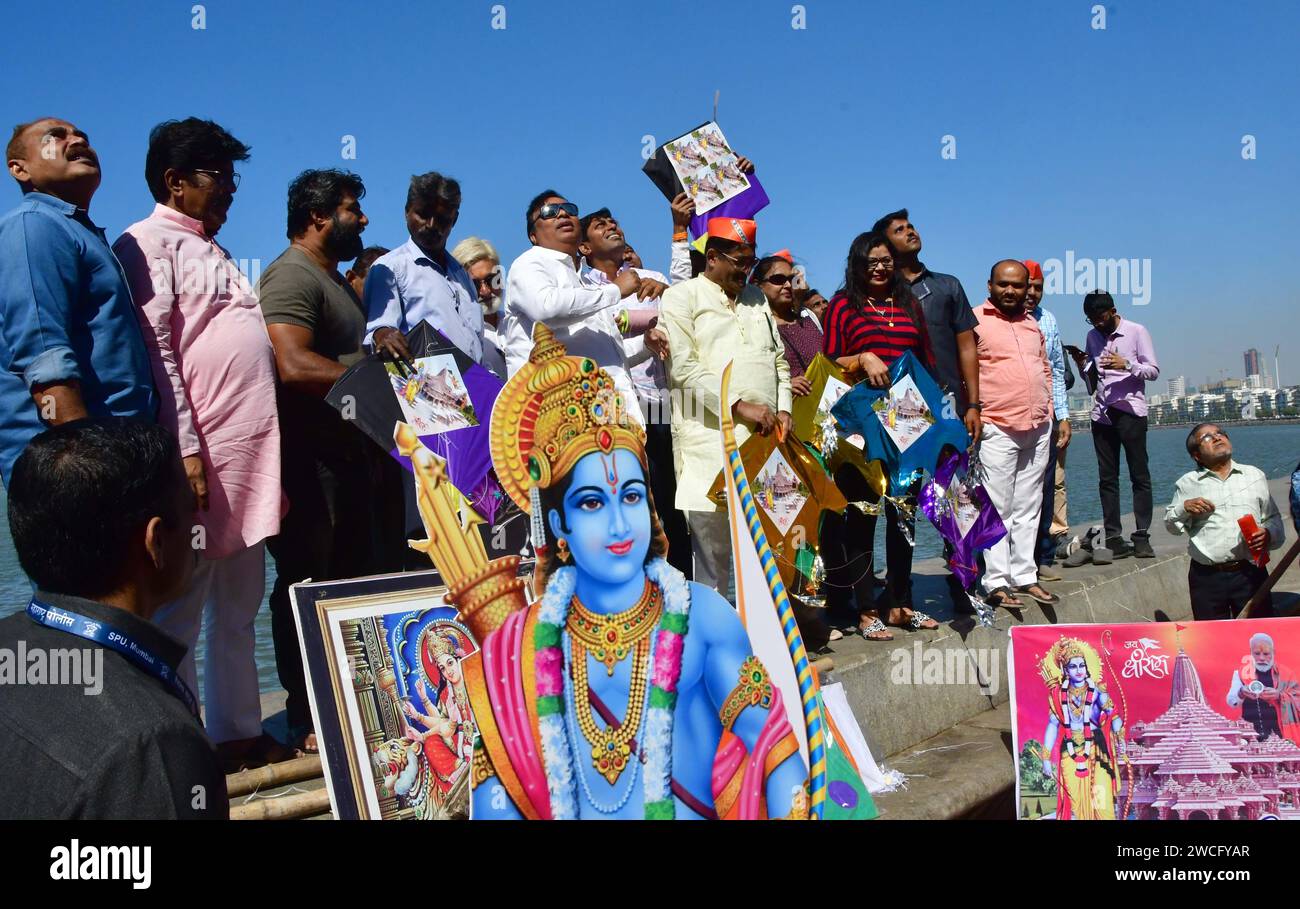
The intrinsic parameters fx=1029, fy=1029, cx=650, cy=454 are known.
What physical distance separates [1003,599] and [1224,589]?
1299 millimetres

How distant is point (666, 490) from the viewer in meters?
5.35

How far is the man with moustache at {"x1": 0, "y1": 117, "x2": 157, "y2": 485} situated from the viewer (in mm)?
3080

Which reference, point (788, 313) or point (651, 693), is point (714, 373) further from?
point (651, 693)

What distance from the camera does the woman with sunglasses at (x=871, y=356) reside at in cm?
538

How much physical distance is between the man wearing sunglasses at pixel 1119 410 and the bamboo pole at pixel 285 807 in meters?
6.42

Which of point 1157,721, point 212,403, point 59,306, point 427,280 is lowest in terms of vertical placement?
point 1157,721

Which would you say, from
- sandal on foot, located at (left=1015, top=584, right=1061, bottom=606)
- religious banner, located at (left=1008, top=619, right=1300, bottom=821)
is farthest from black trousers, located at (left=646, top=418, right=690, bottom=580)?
sandal on foot, located at (left=1015, top=584, right=1061, bottom=606)

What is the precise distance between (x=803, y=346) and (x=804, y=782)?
143 inches

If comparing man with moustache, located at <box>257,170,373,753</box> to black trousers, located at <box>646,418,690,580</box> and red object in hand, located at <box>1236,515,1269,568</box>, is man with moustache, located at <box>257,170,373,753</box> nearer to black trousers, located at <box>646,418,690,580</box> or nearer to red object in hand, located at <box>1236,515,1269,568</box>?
black trousers, located at <box>646,418,690,580</box>

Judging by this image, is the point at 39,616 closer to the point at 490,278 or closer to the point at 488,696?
the point at 488,696

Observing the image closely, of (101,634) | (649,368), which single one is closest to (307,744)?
(101,634)
